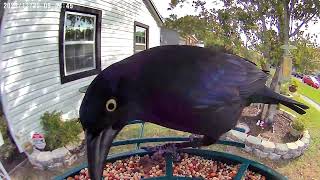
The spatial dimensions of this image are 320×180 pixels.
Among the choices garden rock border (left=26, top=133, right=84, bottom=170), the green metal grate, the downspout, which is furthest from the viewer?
garden rock border (left=26, top=133, right=84, bottom=170)

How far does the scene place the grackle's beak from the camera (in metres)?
0.75

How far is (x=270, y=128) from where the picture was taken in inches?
134

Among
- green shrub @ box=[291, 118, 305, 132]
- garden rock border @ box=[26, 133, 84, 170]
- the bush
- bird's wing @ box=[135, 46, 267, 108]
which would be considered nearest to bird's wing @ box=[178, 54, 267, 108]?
bird's wing @ box=[135, 46, 267, 108]

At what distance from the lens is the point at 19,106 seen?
1237 mm

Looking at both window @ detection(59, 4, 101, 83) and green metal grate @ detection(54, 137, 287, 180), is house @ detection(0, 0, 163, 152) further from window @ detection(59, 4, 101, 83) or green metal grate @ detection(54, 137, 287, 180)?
green metal grate @ detection(54, 137, 287, 180)

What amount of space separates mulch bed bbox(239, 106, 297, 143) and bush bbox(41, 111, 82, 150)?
Result: 201 cm

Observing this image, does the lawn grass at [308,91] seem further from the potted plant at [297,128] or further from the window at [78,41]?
the window at [78,41]

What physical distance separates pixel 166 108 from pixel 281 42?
8.15 ft

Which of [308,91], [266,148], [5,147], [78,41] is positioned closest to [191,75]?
[78,41]

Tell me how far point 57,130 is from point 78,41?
48cm

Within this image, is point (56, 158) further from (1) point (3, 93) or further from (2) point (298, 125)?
(2) point (298, 125)

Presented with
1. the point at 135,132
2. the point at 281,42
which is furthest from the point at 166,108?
the point at 281,42

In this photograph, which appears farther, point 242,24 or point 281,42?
point 281,42

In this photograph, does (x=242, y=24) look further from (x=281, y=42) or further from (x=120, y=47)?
(x=281, y=42)
